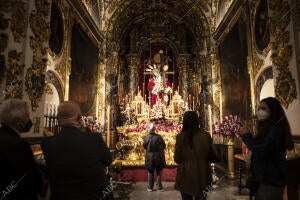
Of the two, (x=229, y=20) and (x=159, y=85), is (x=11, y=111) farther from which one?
(x=159, y=85)

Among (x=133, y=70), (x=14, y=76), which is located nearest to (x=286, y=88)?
(x=14, y=76)

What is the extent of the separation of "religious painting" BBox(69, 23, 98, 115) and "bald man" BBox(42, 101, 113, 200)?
19.9ft

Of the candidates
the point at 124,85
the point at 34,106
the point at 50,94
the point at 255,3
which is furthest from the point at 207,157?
the point at 124,85

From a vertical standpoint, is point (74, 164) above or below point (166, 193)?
above

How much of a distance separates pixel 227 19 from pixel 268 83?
12.9 ft

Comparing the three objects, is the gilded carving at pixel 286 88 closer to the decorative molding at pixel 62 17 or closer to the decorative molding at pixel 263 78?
the decorative molding at pixel 263 78

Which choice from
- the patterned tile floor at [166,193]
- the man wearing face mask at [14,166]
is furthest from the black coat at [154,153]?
the man wearing face mask at [14,166]

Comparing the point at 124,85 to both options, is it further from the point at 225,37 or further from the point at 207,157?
the point at 207,157

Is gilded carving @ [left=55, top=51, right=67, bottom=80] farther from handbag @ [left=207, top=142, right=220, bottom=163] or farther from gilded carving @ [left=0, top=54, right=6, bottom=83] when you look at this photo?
handbag @ [left=207, top=142, right=220, bottom=163]

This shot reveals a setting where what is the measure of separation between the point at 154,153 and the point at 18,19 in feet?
14.0

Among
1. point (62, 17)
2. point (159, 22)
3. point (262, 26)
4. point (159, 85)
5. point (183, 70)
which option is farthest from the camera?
point (159, 22)

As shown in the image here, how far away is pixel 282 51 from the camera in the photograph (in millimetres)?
4578

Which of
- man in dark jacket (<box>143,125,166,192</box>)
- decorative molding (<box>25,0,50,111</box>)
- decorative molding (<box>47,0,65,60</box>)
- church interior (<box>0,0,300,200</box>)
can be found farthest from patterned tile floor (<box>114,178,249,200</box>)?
decorative molding (<box>47,0,65,60</box>)

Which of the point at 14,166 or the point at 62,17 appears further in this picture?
the point at 62,17
